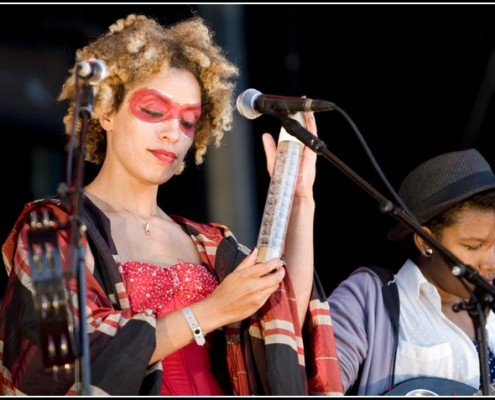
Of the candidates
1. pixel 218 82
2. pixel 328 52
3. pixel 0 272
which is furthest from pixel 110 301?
pixel 328 52

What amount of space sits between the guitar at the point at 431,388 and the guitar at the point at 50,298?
1.15 m

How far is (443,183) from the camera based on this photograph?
11.9ft

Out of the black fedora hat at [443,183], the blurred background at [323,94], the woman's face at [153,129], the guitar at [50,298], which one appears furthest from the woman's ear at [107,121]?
the blurred background at [323,94]

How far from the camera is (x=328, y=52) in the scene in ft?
16.4

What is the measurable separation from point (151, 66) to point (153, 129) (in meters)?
0.19

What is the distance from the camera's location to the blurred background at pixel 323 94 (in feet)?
15.7

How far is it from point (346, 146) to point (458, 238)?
1.37 m

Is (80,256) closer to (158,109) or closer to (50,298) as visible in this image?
(50,298)

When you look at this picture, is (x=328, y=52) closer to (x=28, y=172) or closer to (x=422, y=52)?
(x=422, y=52)

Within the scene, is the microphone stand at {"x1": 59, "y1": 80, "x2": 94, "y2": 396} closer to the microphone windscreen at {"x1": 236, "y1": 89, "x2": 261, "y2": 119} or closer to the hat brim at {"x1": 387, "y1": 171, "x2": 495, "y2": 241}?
the microphone windscreen at {"x1": 236, "y1": 89, "x2": 261, "y2": 119}

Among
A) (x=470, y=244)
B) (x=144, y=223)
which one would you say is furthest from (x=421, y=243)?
(x=144, y=223)

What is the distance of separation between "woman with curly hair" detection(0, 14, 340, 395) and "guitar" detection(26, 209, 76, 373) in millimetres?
100

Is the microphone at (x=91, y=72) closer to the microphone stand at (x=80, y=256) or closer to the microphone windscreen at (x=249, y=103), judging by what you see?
the microphone stand at (x=80, y=256)

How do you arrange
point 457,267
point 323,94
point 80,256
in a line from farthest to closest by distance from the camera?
point 323,94
point 457,267
point 80,256
